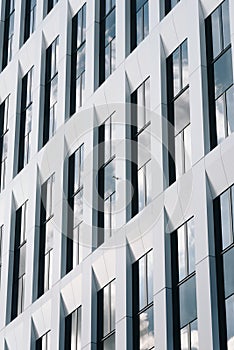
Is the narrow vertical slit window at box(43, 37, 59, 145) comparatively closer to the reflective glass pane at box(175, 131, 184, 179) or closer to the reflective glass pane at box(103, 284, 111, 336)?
the reflective glass pane at box(103, 284, 111, 336)

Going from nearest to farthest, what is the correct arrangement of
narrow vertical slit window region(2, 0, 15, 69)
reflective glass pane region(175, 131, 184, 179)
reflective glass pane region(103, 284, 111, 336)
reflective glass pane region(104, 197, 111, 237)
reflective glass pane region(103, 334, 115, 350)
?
1. reflective glass pane region(175, 131, 184, 179)
2. reflective glass pane region(103, 334, 115, 350)
3. reflective glass pane region(103, 284, 111, 336)
4. reflective glass pane region(104, 197, 111, 237)
5. narrow vertical slit window region(2, 0, 15, 69)

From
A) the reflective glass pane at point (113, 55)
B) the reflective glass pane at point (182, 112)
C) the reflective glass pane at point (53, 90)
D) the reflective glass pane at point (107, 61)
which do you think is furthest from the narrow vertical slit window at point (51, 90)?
the reflective glass pane at point (182, 112)

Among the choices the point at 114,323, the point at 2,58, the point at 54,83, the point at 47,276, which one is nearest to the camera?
the point at 114,323

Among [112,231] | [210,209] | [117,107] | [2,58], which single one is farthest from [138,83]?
[2,58]

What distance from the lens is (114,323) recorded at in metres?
44.0

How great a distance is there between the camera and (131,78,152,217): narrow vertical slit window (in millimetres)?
44322

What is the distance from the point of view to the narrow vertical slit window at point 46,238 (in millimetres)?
51000

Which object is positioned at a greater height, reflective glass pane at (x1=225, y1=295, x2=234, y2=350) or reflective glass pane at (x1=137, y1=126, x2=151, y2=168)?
reflective glass pane at (x1=137, y1=126, x2=151, y2=168)

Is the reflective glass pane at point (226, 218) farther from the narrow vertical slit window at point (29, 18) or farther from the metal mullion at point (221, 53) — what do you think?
the narrow vertical slit window at point (29, 18)

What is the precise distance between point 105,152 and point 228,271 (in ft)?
40.7

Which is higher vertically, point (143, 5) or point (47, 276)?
point (143, 5)

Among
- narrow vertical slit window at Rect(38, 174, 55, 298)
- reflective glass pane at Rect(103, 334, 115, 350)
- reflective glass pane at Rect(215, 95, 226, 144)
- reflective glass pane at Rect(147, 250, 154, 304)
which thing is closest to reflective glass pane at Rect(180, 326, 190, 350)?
reflective glass pane at Rect(147, 250, 154, 304)

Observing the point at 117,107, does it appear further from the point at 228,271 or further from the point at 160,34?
the point at 228,271

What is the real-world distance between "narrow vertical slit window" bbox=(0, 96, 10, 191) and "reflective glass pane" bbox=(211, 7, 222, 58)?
19920 mm
